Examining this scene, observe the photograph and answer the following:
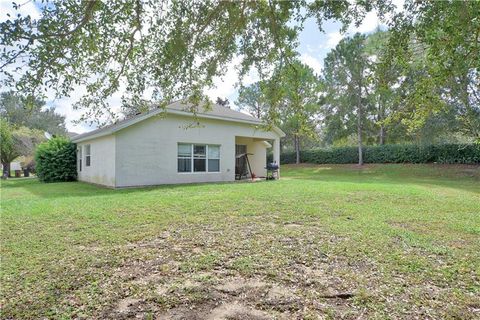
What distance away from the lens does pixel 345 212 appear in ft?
23.9

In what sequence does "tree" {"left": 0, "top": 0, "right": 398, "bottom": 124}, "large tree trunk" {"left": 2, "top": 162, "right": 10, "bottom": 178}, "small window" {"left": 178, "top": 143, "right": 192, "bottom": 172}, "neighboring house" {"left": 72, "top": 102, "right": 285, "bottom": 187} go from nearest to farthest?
1. "tree" {"left": 0, "top": 0, "right": 398, "bottom": 124}
2. "neighboring house" {"left": 72, "top": 102, "right": 285, "bottom": 187}
3. "small window" {"left": 178, "top": 143, "right": 192, "bottom": 172}
4. "large tree trunk" {"left": 2, "top": 162, "right": 10, "bottom": 178}

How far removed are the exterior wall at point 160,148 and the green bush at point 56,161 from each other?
640 cm

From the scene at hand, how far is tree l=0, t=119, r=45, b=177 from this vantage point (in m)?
20.7

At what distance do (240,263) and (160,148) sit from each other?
410 inches

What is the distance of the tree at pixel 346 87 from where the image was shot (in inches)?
916

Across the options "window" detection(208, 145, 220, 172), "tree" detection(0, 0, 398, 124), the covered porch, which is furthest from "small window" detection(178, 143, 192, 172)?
"tree" detection(0, 0, 398, 124)

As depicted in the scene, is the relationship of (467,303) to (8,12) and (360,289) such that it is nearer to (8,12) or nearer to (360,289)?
(360,289)

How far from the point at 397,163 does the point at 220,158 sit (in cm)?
1628

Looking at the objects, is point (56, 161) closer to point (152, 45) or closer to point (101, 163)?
point (101, 163)

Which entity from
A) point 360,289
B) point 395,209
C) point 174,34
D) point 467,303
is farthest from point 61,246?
point 395,209

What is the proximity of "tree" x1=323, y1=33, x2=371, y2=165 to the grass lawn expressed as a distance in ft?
60.2

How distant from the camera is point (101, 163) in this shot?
551 inches

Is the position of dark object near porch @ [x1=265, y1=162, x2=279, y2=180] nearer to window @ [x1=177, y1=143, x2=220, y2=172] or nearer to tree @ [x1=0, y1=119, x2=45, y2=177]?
window @ [x1=177, y1=143, x2=220, y2=172]

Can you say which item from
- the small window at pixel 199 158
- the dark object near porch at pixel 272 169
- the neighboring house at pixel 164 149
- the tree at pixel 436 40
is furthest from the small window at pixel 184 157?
the tree at pixel 436 40
